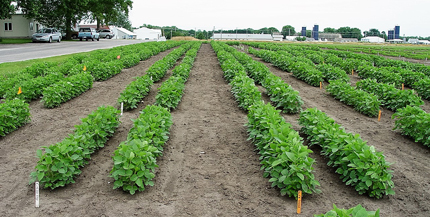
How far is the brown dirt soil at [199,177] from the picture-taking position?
472 cm

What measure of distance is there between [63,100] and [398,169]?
8.76m

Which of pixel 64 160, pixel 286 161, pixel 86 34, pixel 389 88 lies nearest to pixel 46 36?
pixel 86 34

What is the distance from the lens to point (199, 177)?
18.7ft

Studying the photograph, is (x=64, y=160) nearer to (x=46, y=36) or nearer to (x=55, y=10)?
(x=46, y=36)

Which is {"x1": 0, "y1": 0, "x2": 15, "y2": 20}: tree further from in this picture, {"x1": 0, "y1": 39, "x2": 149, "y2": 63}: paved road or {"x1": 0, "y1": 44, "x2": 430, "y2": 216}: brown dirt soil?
{"x1": 0, "y1": 44, "x2": 430, "y2": 216}: brown dirt soil

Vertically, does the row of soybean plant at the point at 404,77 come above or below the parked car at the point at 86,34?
below

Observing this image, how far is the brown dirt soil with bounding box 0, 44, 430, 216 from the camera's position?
472cm

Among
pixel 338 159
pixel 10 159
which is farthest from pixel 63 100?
pixel 338 159

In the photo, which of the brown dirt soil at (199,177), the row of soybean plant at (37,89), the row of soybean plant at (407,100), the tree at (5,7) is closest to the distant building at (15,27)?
the tree at (5,7)

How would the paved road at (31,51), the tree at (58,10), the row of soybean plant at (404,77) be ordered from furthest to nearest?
the tree at (58,10)
the paved road at (31,51)
the row of soybean plant at (404,77)

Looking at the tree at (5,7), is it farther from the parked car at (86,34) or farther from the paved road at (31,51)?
the parked car at (86,34)

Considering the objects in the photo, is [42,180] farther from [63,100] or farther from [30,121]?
[63,100]

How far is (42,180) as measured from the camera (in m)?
5.06

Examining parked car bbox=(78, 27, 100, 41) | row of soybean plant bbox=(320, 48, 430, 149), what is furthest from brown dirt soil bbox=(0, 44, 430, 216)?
parked car bbox=(78, 27, 100, 41)
